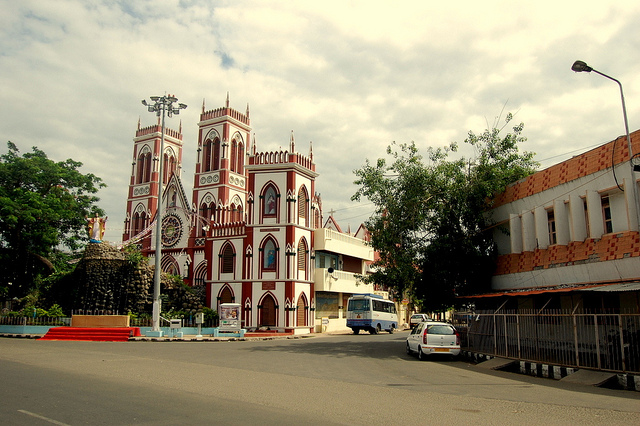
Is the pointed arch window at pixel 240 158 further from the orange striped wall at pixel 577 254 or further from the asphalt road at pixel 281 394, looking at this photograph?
the asphalt road at pixel 281 394

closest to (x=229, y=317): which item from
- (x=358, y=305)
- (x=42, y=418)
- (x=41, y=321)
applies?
(x=358, y=305)

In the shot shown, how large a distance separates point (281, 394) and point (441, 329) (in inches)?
380

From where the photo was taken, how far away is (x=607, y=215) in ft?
54.2

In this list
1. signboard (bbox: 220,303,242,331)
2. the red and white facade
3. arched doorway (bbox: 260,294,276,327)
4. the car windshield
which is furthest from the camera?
arched doorway (bbox: 260,294,276,327)

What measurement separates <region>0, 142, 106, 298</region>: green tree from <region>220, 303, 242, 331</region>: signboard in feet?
53.5

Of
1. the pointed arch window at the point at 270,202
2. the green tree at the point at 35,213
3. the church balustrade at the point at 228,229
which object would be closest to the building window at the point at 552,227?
the pointed arch window at the point at 270,202

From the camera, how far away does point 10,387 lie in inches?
383

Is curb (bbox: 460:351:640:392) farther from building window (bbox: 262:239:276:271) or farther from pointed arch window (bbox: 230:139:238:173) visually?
pointed arch window (bbox: 230:139:238:173)

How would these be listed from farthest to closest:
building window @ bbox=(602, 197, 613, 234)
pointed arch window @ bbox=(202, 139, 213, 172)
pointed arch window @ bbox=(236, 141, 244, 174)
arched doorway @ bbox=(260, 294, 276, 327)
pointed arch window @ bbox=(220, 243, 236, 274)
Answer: pointed arch window @ bbox=(236, 141, 244, 174) < pointed arch window @ bbox=(202, 139, 213, 172) < pointed arch window @ bbox=(220, 243, 236, 274) < arched doorway @ bbox=(260, 294, 276, 327) < building window @ bbox=(602, 197, 613, 234)

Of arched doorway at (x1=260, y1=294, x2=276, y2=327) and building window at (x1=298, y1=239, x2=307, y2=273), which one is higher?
building window at (x1=298, y1=239, x2=307, y2=273)

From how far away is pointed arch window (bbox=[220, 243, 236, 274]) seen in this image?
3822 centimetres

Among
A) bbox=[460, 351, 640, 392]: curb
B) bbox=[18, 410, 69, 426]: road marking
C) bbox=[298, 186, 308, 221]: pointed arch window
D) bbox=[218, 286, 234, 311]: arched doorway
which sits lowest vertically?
bbox=[460, 351, 640, 392]: curb

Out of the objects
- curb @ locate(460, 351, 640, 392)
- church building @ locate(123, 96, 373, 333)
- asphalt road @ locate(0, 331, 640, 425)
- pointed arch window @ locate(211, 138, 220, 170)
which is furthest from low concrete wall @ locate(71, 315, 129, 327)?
pointed arch window @ locate(211, 138, 220, 170)

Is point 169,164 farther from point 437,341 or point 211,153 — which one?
point 437,341
